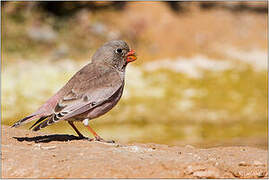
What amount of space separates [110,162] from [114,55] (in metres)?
3.65

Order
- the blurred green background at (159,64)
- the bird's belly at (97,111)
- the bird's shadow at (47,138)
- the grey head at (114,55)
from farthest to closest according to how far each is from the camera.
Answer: the blurred green background at (159,64) < the grey head at (114,55) < the bird's shadow at (47,138) < the bird's belly at (97,111)

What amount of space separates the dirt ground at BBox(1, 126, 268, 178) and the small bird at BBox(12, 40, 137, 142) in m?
0.52

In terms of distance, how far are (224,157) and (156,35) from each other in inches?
817

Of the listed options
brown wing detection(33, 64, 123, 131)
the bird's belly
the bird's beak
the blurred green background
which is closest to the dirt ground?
the bird's belly

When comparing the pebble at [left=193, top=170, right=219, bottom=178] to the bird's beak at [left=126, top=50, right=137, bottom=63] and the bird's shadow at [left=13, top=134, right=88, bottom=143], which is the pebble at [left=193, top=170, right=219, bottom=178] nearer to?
the bird's shadow at [left=13, top=134, right=88, bottom=143]

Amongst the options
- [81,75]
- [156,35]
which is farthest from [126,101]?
[81,75]

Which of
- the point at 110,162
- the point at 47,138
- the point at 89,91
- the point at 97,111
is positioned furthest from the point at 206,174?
the point at 47,138

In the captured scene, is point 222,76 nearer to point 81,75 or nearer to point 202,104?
point 202,104

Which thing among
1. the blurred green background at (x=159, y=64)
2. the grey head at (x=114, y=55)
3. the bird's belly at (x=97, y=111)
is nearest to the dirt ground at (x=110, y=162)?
the bird's belly at (x=97, y=111)

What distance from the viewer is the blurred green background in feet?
69.3

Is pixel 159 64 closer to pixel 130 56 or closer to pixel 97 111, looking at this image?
pixel 130 56

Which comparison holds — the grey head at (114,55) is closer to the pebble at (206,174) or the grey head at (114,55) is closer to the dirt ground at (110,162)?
the dirt ground at (110,162)

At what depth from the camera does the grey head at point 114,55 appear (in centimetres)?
1171

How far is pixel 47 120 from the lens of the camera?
401 inches
